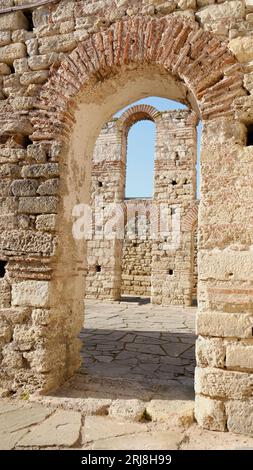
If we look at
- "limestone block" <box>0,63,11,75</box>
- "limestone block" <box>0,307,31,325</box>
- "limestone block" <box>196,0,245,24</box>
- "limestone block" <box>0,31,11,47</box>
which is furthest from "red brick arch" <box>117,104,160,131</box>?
"limestone block" <box>0,307,31,325</box>

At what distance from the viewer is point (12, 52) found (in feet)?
11.6

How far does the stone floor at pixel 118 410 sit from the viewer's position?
7.90 feet

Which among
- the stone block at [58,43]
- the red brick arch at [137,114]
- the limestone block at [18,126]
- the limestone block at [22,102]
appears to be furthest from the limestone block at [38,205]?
the red brick arch at [137,114]

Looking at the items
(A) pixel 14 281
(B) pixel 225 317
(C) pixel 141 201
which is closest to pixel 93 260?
(C) pixel 141 201

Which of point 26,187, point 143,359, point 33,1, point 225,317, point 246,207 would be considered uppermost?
point 33,1

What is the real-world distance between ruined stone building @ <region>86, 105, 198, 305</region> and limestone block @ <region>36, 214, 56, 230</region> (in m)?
8.15

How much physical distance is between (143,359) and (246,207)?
2.63 metres

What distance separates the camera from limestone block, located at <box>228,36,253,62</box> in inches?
108

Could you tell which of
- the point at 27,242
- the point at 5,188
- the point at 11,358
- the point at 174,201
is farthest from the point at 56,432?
the point at 174,201

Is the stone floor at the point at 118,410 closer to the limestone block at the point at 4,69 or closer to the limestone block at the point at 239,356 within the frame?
the limestone block at the point at 239,356

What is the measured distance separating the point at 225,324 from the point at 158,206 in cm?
903

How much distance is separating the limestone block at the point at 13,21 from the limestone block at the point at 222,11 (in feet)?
6.09

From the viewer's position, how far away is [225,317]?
2.62 meters
